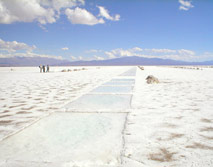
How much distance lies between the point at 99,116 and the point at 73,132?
1.12 m

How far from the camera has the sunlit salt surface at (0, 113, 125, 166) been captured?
237cm

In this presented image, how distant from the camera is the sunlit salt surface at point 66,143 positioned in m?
2.37

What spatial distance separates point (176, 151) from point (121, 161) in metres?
0.79

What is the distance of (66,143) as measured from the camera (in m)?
2.86

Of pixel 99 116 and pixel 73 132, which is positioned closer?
pixel 73 132

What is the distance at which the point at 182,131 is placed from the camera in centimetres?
334

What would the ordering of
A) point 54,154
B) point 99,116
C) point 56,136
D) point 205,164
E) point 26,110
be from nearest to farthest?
point 205,164, point 54,154, point 56,136, point 99,116, point 26,110

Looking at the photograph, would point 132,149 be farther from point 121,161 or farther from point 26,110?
point 26,110

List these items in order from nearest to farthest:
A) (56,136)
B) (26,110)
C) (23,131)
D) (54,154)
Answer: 1. (54,154)
2. (56,136)
3. (23,131)
4. (26,110)

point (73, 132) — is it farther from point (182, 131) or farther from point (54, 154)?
point (182, 131)

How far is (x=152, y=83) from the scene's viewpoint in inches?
467

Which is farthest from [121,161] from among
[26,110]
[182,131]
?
[26,110]

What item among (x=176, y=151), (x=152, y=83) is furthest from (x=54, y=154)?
(x=152, y=83)

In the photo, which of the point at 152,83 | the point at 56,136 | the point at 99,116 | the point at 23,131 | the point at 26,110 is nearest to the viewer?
the point at 56,136
